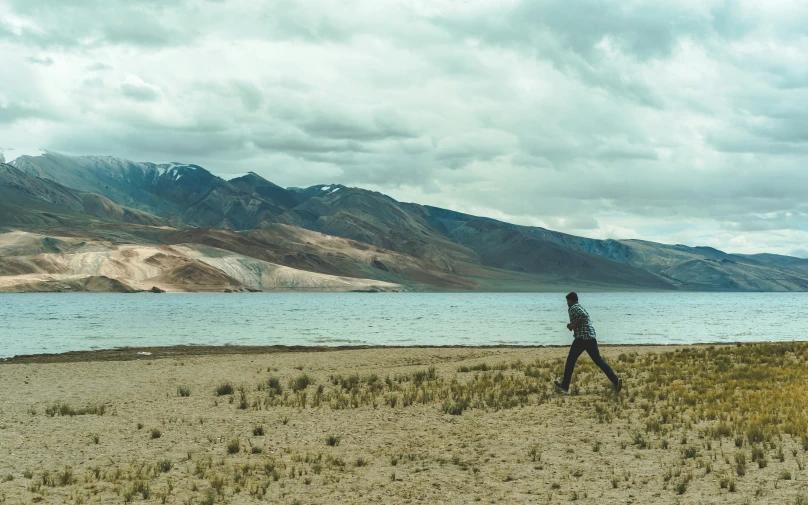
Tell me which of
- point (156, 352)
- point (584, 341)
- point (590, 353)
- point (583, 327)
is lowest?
point (156, 352)

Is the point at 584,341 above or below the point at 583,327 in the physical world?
below

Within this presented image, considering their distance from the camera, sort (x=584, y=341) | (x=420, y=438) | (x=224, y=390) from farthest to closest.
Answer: (x=224, y=390)
(x=584, y=341)
(x=420, y=438)

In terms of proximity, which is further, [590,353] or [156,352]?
[156,352]

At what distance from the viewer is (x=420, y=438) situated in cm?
1550

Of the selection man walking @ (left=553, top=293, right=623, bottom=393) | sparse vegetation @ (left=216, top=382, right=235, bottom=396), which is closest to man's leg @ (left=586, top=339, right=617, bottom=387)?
man walking @ (left=553, top=293, right=623, bottom=393)

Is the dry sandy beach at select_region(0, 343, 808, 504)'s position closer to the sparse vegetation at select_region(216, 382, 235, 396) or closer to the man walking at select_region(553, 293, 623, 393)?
the sparse vegetation at select_region(216, 382, 235, 396)

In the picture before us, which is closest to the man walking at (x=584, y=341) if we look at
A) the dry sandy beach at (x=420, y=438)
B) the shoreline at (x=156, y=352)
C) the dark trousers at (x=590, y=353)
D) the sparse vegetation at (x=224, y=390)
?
the dark trousers at (x=590, y=353)

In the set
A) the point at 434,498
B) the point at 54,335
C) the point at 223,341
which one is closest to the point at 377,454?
the point at 434,498

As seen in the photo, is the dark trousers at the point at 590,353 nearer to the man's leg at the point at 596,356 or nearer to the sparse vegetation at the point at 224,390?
the man's leg at the point at 596,356

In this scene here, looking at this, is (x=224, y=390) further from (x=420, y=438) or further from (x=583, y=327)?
(x=583, y=327)

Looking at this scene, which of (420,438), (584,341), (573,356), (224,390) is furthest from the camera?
(224,390)

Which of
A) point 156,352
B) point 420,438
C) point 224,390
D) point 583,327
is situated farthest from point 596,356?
point 156,352

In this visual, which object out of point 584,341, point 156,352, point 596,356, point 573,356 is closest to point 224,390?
point 573,356

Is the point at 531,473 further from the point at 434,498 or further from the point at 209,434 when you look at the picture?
the point at 209,434
